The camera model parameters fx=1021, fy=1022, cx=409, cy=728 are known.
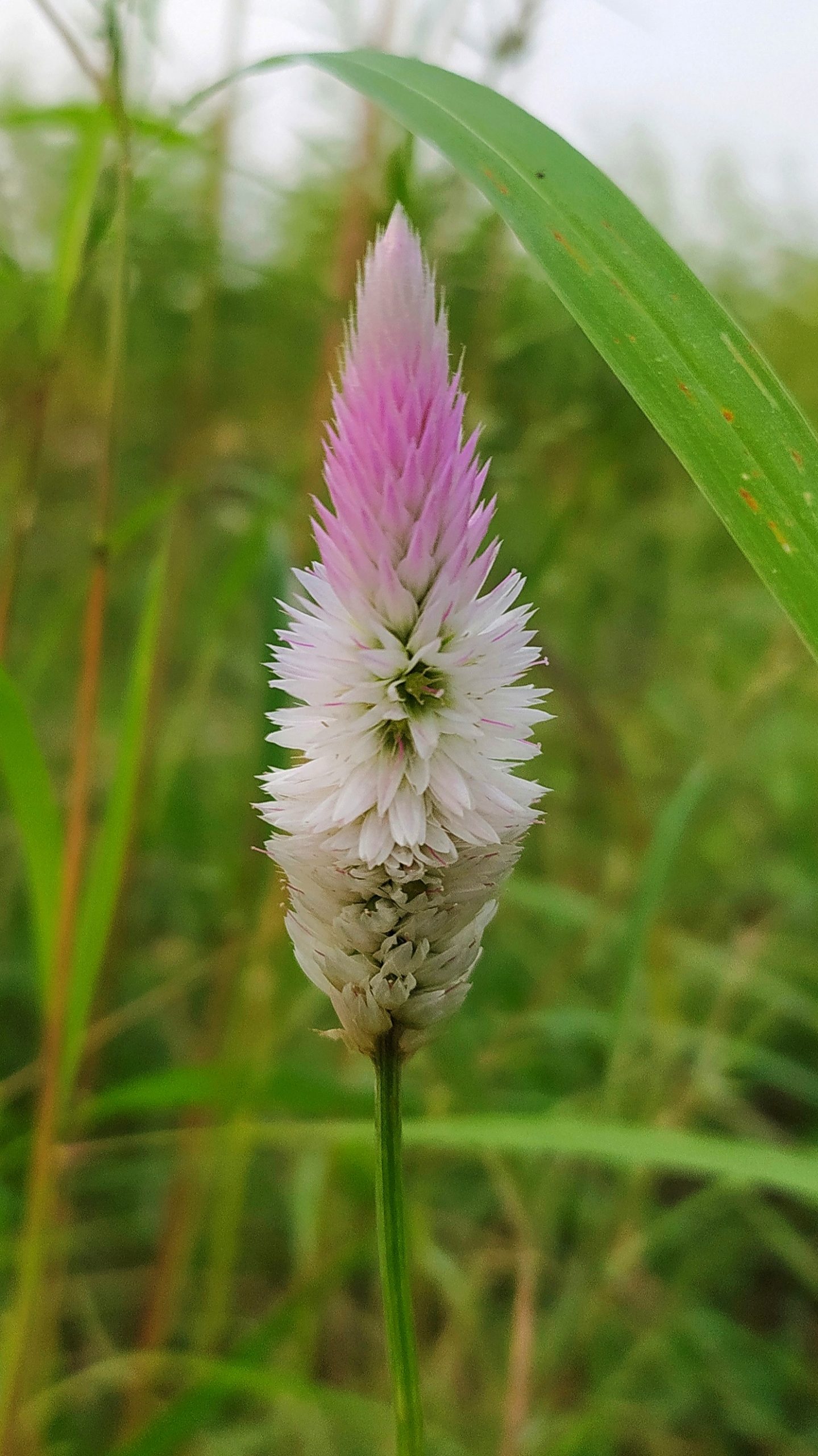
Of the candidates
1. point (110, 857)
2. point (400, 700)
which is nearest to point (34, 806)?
point (110, 857)

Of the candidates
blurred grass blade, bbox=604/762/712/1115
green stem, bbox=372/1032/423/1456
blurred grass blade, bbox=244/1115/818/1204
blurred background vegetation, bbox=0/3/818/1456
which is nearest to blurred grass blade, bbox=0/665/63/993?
blurred background vegetation, bbox=0/3/818/1456

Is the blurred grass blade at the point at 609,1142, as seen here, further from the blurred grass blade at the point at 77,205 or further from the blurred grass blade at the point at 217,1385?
the blurred grass blade at the point at 77,205

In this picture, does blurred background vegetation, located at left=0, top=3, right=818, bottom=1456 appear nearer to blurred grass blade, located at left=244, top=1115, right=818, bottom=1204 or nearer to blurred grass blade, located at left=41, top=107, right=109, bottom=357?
blurred grass blade, located at left=41, top=107, right=109, bottom=357

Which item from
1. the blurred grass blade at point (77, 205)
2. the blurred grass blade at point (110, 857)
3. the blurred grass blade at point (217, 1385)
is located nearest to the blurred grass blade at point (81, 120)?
the blurred grass blade at point (77, 205)

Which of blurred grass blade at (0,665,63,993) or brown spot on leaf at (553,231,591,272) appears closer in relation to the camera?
brown spot on leaf at (553,231,591,272)

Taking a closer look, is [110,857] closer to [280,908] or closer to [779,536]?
[280,908]

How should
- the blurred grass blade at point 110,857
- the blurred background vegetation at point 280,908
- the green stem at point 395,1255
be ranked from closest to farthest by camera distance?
the green stem at point 395,1255
the blurred grass blade at point 110,857
the blurred background vegetation at point 280,908

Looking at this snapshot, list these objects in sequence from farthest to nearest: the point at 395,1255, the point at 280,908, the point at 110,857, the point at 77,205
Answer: the point at 77,205, the point at 110,857, the point at 280,908, the point at 395,1255
